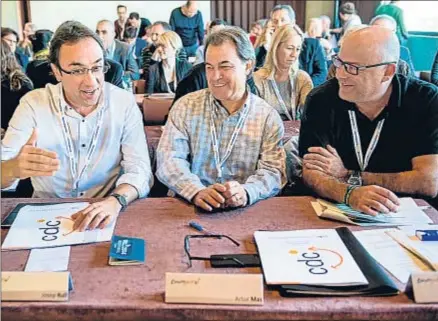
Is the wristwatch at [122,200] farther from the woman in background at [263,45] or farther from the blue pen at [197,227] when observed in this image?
the woman in background at [263,45]

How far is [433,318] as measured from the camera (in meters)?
1.06

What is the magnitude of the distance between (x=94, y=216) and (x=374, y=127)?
963mm

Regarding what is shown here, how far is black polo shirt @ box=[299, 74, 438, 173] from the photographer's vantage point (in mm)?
1816

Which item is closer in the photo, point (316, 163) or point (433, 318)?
point (433, 318)

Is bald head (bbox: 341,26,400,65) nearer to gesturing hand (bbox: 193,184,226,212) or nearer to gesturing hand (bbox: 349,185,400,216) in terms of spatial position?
gesturing hand (bbox: 349,185,400,216)

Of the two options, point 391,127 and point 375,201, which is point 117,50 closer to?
point 391,127

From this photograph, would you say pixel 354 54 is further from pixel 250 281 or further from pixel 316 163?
pixel 250 281

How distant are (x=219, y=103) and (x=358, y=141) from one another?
1.61 feet

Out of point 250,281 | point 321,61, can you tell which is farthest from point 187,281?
point 321,61

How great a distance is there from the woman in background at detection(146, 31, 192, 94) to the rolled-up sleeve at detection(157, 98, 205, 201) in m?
2.57

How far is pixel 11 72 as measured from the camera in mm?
3420

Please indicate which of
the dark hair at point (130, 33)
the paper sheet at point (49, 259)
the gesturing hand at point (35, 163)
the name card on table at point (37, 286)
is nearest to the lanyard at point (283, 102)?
the gesturing hand at point (35, 163)

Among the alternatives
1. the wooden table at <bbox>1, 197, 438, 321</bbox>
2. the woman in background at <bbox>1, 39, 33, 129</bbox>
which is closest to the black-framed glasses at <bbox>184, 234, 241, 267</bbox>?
the wooden table at <bbox>1, 197, 438, 321</bbox>

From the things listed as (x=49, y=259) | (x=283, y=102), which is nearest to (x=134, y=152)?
(x=49, y=259)
